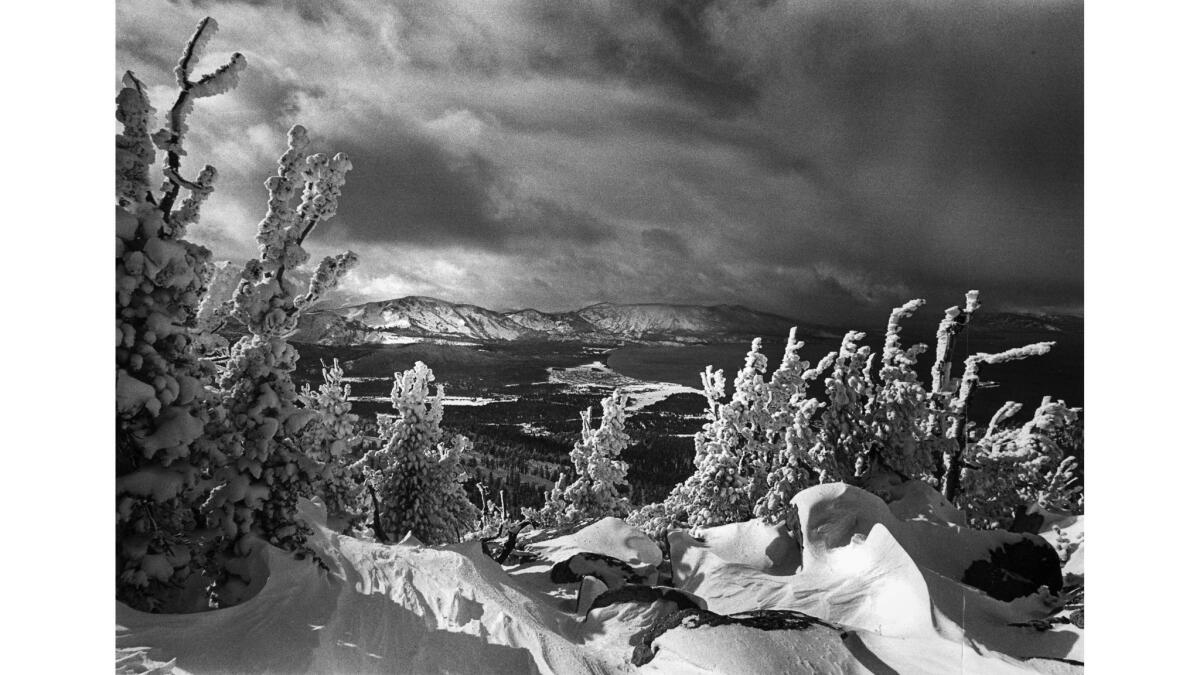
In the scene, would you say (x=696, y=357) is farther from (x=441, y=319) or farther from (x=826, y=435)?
(x=441, y=319)

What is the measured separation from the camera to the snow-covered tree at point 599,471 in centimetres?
462

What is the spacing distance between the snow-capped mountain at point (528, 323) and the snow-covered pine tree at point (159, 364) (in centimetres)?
95

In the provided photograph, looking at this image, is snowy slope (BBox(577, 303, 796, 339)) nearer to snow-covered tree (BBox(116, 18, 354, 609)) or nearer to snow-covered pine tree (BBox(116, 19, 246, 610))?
snow-covered tree (BBox(116, 18, 354, 609))

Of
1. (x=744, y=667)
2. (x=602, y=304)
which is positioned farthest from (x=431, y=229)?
(x=744, y=667)

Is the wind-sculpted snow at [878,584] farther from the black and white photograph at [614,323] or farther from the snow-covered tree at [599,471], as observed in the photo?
the snow-covered tree at [599,471]

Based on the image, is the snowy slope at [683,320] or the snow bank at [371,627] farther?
the snowy slope at [683,320]

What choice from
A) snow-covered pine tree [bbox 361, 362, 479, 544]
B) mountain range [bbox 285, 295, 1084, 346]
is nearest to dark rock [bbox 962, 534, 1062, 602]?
mountain range [bbox 285, 295, 1084, 346]

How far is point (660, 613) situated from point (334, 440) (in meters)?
2.06

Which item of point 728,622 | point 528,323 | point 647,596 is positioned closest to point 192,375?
point 528,323

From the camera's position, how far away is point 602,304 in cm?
427

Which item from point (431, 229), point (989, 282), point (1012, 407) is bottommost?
point (1012, 407)

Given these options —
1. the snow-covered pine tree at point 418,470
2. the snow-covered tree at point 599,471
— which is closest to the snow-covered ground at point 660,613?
the snow-covered tree at point 599,471
